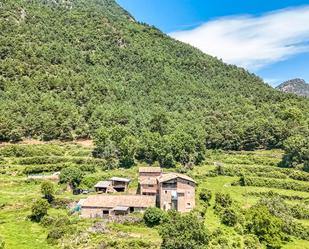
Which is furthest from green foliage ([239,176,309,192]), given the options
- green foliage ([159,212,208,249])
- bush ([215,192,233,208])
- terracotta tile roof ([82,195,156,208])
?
green foliage ([159,212,208,249])

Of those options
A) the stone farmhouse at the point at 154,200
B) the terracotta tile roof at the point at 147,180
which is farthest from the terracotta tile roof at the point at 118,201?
the terracotta tile roof at the point at 147,180

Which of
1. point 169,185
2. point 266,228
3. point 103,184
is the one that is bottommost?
point 266,228

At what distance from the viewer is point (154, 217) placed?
224 feet

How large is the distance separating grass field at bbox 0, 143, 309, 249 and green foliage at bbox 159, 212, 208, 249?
292cm

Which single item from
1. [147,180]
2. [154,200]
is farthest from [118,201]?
[147,180]

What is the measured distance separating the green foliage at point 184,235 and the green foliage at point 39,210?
20.9 meters

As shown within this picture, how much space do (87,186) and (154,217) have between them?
23.9m

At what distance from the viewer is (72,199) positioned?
78875mm

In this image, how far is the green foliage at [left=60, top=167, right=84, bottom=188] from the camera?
284 ft

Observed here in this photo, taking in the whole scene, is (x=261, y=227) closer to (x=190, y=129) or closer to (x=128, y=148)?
(x=128, y=148)

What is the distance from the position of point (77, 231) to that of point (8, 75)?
103435 mm

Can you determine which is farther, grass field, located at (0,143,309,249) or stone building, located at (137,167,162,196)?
stone building, located at (137,167,162,196)

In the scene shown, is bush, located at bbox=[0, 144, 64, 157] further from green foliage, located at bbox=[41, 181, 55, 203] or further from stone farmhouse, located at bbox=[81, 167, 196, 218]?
stone farmhouse, located at bbox=[81, 167, 196, 218]

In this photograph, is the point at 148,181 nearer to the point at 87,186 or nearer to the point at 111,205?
the point at 111,205
